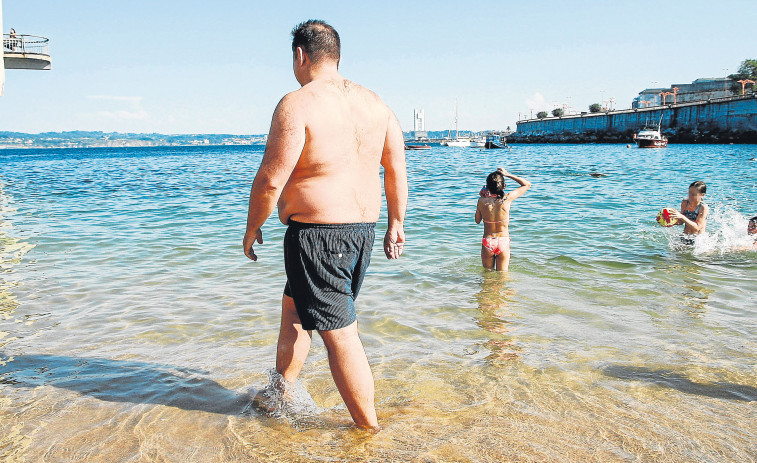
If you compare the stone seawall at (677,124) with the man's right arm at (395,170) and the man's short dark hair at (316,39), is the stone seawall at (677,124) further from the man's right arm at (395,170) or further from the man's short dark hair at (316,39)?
the man's short dark hair at (316,39)

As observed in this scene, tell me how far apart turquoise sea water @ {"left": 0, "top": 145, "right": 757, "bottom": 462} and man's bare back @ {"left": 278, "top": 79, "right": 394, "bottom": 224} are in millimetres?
1241

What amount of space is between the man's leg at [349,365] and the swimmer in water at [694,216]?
7177 mm

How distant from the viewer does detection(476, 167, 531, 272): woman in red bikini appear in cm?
715

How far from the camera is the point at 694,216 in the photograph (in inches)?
346

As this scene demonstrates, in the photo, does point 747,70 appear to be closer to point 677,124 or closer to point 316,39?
point 677,124

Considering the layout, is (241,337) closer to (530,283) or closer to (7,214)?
(530,283)

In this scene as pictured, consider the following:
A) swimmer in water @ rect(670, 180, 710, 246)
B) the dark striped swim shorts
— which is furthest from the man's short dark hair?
swimmer in water @ rect(670, 180, 710, 246)

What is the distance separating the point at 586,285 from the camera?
6.65m

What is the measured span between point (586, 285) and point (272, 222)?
7808mm

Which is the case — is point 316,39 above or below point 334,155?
above

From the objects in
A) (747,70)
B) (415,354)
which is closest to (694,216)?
(415,354)

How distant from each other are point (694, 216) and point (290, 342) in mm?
7847

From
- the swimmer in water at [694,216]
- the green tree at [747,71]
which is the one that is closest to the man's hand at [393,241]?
the swimmer in water at [694,216]

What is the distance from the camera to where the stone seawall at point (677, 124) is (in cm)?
7019
